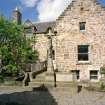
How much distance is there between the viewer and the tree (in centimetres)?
2648

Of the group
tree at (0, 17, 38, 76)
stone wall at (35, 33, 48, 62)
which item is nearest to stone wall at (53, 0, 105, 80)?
tree at (0, 17, 38, 76)

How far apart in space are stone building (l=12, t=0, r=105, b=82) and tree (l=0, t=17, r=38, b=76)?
4.06 m

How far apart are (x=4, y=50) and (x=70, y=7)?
948cm

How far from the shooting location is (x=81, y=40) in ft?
93.9

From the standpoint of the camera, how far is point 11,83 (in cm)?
2338

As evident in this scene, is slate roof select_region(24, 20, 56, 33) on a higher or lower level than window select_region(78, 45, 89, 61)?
higher

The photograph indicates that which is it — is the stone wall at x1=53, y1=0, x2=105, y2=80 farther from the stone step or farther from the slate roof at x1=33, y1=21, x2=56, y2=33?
the slate roof at x1=33, y1=21, x2=56, y2=33

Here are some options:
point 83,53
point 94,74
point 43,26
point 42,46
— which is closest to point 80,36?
point 83,53

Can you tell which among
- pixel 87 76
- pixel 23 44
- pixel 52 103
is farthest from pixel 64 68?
pixel 52 103

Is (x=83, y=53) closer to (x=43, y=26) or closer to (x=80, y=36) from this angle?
(x=80, y=36)

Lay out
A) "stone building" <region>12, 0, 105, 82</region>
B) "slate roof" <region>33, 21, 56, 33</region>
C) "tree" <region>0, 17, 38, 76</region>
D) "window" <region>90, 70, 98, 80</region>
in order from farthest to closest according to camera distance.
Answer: "slate roof" <region>33, 21, 56, 33</region> → "window" <region>90, 70, 98, 80</region> → "stone building" <region>12, 0, 105, 82</region> → "tree" <region>0, 17, 38, 76</region>

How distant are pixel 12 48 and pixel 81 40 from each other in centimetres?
803

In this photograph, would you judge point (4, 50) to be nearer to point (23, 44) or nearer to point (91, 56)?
point (23, 44)

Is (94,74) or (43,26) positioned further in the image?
(43,26)
